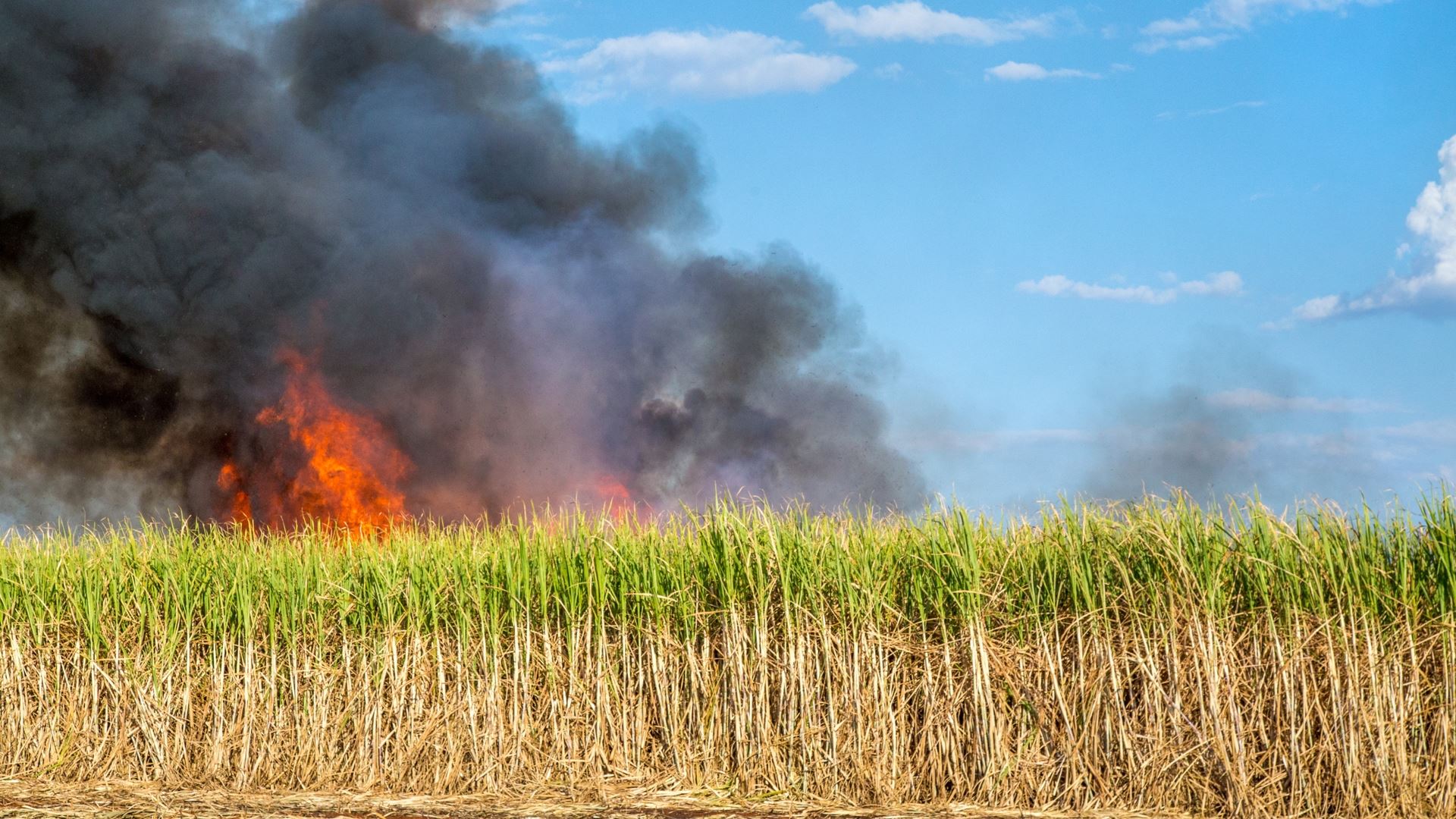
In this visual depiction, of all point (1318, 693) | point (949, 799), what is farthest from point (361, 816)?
point (1318, 693)

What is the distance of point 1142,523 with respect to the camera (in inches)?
340

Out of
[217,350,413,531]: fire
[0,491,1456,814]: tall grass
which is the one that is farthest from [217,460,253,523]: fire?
[0,491,1456,814]: tall grass

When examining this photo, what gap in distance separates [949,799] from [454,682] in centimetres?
411

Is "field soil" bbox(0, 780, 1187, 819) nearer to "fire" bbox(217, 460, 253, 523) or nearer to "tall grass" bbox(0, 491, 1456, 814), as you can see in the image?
"tall grass" bbox(0, 491, 1456, 814)

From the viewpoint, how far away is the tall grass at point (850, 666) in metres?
8.20

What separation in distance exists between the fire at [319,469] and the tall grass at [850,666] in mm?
16031

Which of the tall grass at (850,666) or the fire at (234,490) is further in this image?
the fire at (234,490)

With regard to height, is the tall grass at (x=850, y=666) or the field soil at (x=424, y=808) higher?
the tall grass at (x=850, y=666)

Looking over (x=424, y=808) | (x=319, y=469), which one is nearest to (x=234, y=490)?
(x=319, y=469)

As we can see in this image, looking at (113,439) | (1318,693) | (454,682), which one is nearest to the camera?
(1318,693)

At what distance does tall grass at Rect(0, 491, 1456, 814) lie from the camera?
8.20m

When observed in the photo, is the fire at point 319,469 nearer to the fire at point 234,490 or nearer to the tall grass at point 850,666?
the fire at point 234,490

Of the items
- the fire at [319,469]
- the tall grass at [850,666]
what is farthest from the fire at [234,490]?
the tall grass at [850,666]

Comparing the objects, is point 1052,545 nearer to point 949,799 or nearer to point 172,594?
point 949,799
